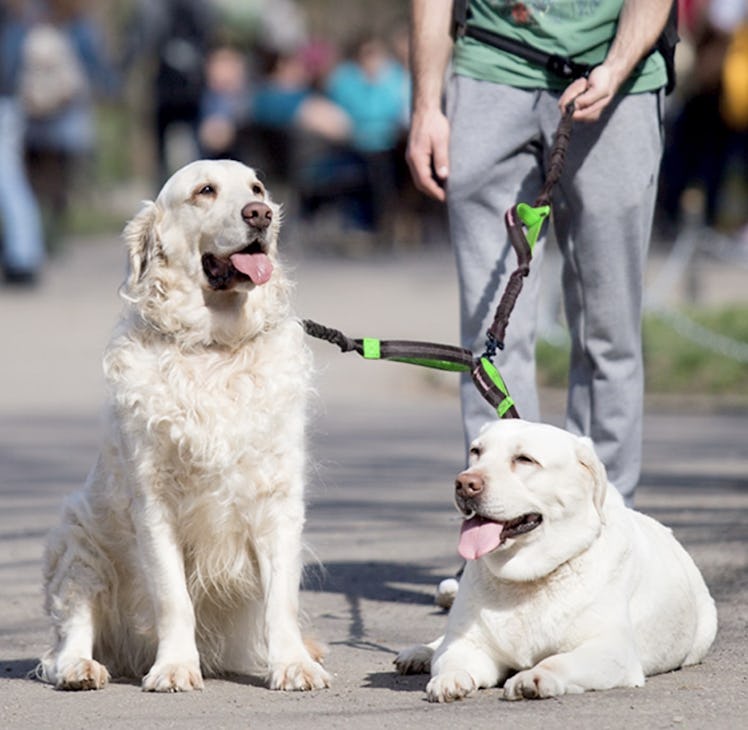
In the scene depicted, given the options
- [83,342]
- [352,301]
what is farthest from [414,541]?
[352,301]

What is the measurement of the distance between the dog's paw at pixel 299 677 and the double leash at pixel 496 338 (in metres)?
0.92

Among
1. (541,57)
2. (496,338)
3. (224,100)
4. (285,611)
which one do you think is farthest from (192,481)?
(224,100)

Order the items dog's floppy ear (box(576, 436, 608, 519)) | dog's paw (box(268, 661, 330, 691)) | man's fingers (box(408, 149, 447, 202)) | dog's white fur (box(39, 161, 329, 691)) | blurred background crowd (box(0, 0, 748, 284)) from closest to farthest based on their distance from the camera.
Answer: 1. dog's floppy ear (box(576, 436, 608, 519))
2. dog's paw (box(268, 661, 330, 691))
3. dog's white fur (box(39, 161, 329, 691))
4. man's fingers (box(408, 149, 447, 202))
5. blurred background crowd (box(0, 0, 748, 284))

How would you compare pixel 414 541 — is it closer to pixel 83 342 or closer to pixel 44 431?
pixel 44 431

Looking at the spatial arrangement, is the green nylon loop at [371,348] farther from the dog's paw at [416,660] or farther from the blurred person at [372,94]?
the blurred person at [372,94]

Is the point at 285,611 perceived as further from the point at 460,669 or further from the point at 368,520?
the point at 368,520

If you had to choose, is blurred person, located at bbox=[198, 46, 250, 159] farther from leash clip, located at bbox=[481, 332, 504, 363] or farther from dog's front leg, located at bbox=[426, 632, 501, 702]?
dog's front leg, located at bbox=[426, 632, 501, 702]

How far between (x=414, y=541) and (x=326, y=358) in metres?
5.87

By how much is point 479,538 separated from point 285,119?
1459 centimetres

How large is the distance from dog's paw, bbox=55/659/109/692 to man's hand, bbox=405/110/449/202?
6.25 ft

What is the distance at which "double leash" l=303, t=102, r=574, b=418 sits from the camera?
547cm

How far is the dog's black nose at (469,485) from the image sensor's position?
469 centimetres

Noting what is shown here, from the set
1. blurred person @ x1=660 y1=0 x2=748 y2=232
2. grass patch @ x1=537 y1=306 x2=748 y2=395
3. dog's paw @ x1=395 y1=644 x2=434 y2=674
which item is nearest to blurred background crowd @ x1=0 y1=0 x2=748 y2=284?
blurred person @ x1=660 y1=0 x2=748 y2=232

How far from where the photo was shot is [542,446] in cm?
475
